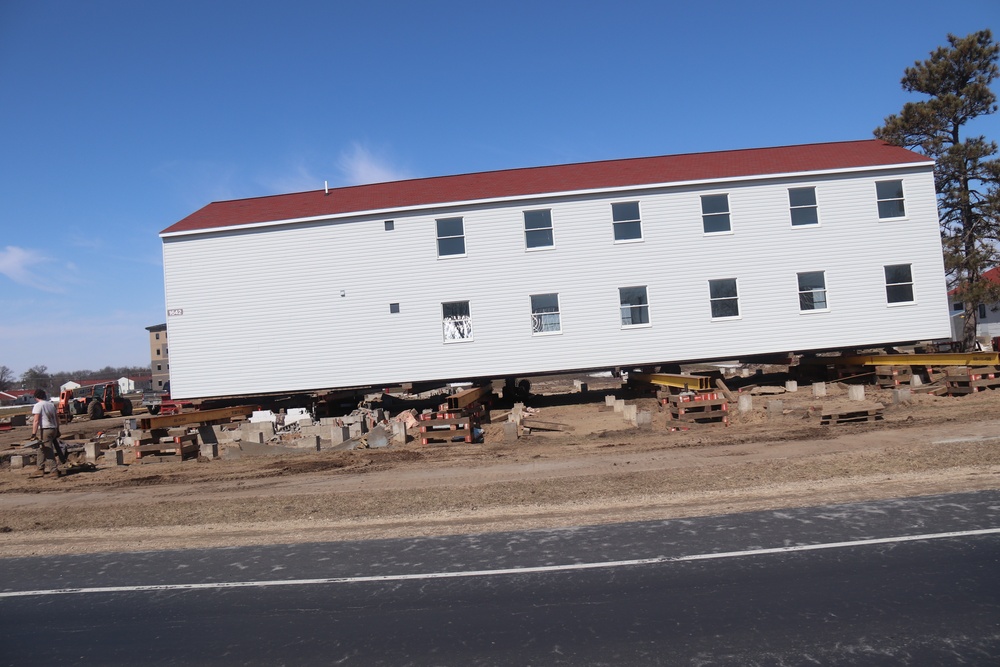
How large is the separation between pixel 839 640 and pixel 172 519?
10.0m

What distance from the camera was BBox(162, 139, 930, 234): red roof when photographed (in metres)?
24.4

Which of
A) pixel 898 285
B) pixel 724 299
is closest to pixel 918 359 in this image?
pixel 898 285

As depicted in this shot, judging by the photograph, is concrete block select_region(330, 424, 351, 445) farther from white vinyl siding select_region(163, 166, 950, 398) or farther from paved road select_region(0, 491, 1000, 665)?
paved road select_region(0, 491, 1000, 665)

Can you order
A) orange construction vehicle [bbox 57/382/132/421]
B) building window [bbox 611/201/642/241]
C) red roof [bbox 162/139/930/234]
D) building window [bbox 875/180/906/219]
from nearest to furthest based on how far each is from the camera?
building window [bbox 611/201/642/241]
building window [bbox 875/180/906/219]
red roof [bbox 162/139/930/234]
orange construction vehicle [bbox 57/382/132/421]

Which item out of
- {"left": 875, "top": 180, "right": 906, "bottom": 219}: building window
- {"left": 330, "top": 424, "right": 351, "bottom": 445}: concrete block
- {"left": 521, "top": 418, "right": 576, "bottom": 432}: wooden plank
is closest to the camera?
{"left": 521, "top": 418, "right": 576, "bottom": 432}: wooden plank

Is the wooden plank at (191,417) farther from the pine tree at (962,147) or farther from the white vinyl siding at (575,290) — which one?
the pine tree at (962,147)

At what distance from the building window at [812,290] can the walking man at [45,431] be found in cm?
2275

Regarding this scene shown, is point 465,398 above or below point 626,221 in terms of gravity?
below

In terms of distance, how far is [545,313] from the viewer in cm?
2383

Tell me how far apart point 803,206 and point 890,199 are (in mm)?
3089

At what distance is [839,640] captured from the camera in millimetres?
4965

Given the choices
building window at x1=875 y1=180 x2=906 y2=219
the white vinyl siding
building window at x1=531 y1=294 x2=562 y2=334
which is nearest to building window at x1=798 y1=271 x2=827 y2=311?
the white vinyl siding

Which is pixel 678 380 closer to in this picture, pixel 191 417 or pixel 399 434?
pixel 399 434

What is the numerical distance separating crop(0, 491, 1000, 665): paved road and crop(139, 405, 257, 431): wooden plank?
1173 centimetres
